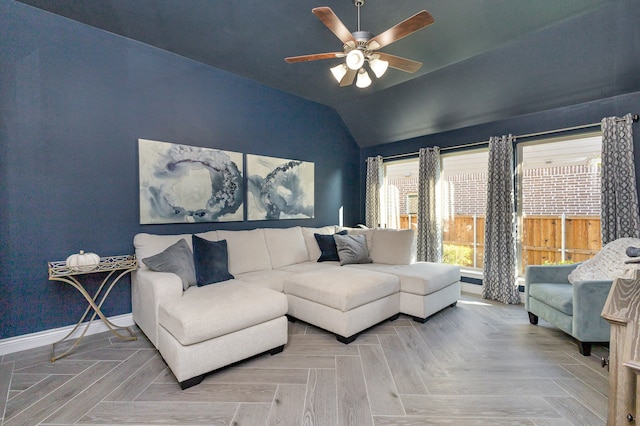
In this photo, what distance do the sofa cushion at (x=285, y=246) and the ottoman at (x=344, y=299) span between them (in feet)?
2.33

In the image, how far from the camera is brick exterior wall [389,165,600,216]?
349 cm

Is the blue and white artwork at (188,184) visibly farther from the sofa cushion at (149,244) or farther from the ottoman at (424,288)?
the ottoman at (424,288)

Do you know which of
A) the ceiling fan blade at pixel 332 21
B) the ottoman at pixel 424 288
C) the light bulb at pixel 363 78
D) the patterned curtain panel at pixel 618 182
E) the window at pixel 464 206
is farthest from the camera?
the window at pixel 464 206

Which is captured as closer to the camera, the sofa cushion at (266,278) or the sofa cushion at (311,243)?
A: the sofa cushion at (266,278)

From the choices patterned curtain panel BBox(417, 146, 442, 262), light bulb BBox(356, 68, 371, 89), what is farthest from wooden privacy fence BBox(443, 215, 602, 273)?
light bulb BBox(356, 68, 371, 89)

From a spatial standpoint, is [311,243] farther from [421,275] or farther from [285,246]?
[421,275]

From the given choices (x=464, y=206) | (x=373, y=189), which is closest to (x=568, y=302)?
(x=464, y=206)

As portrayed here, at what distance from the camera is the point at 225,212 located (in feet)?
12.3

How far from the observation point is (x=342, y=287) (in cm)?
274

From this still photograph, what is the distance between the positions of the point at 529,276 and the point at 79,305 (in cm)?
462

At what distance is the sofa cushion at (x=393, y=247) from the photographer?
3770 mm

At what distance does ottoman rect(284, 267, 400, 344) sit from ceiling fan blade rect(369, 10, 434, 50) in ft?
6.83

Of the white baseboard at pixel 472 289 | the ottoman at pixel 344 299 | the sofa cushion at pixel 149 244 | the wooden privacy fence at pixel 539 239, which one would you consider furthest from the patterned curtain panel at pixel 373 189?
the sofa cushion at pixel 149 244

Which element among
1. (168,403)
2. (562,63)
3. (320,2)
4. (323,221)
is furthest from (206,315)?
(562,63)
